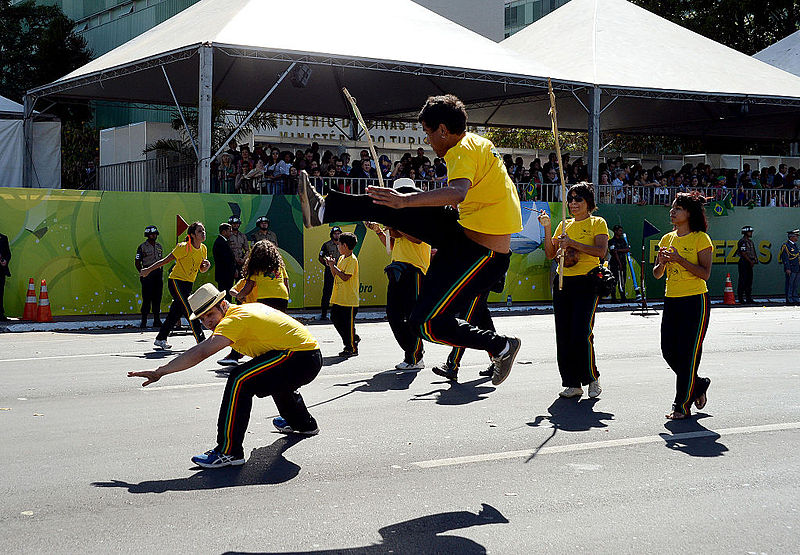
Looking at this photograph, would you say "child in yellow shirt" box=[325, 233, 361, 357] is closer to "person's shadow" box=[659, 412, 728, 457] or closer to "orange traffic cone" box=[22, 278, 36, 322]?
"person's shadow" box=[659, 412, 728, 457]

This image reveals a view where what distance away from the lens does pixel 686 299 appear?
7664mm

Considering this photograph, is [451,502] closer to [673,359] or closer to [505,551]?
[505,551]

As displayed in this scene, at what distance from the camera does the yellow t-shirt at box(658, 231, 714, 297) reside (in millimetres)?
7637

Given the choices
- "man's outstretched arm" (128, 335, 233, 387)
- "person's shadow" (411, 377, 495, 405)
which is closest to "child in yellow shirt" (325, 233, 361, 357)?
"person's shadow" (411, 377, 495, 405)

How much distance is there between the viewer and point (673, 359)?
25.1 ft

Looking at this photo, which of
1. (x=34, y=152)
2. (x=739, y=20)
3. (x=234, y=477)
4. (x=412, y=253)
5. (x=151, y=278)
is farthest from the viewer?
(x=739, y=20)

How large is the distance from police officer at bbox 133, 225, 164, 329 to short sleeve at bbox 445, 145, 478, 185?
10288mm

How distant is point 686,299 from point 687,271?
9.0 inches

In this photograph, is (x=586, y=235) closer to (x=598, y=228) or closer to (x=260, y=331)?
(x=598, y=228)

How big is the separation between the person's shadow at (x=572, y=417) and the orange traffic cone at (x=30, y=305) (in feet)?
36.9

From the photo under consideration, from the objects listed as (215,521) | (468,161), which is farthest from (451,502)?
(468,161)

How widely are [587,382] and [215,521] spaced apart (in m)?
4.48

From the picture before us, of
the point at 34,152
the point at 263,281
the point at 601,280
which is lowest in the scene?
the point at 263,281

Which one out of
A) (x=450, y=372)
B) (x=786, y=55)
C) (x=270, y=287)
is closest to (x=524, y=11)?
(x=786, y=55)
